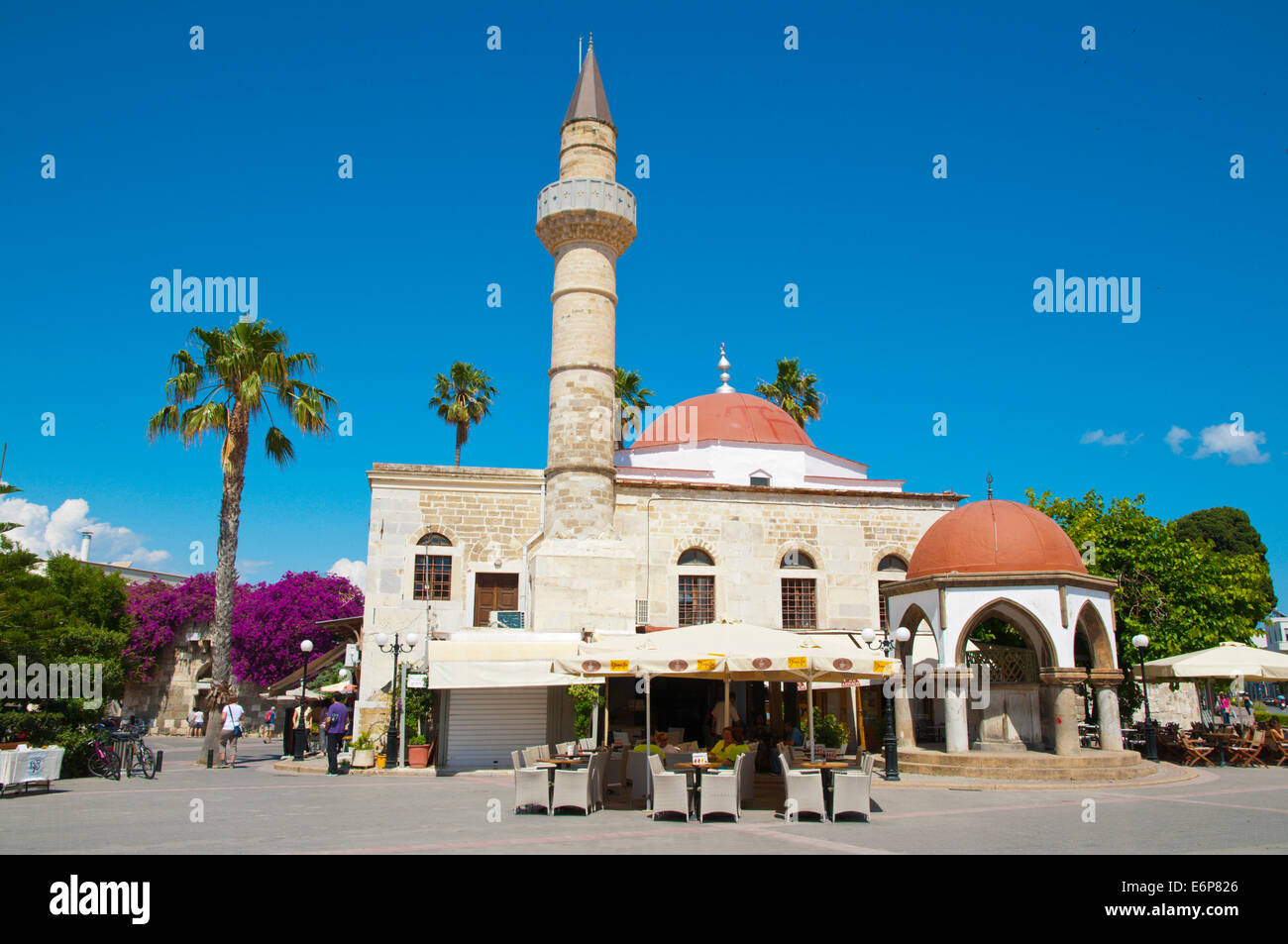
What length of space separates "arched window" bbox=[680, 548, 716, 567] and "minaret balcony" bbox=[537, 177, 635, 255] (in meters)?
7.80

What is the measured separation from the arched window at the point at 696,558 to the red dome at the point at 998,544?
643cm

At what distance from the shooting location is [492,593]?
22016 mm

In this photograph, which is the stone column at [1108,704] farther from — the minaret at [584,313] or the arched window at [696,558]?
the minaret at [584,313]

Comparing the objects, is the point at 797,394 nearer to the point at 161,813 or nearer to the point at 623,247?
the point at 623,247

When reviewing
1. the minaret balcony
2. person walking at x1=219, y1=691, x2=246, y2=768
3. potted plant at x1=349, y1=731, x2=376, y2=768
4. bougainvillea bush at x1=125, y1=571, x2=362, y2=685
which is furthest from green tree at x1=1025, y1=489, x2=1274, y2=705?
bougainvillea bush at x1=125, y1=571, x2=362, y2=685

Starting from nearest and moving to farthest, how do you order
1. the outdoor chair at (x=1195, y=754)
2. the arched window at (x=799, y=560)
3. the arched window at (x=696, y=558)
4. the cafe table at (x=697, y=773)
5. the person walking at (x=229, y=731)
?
1. the cafe table at (x=697, y=773)
2. the outdoor chair at (x=1195, y=754)
3. the person walking at (x=229, y=731)
4. the arched window at (x=696, y=558)
5. the arched window at (x=799, y=560)

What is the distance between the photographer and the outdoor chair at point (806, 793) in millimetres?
9898

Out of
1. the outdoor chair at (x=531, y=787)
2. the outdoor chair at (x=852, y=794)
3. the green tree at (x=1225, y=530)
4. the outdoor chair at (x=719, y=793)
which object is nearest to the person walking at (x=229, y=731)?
the outdoor chair at (x=531, y=787)

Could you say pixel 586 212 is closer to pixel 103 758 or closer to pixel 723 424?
pixel 723 424

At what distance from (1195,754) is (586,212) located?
17226mm

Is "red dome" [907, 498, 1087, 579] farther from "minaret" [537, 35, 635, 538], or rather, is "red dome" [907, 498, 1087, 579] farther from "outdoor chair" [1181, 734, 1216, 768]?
"minaret" [537, 35, 635, 538]
